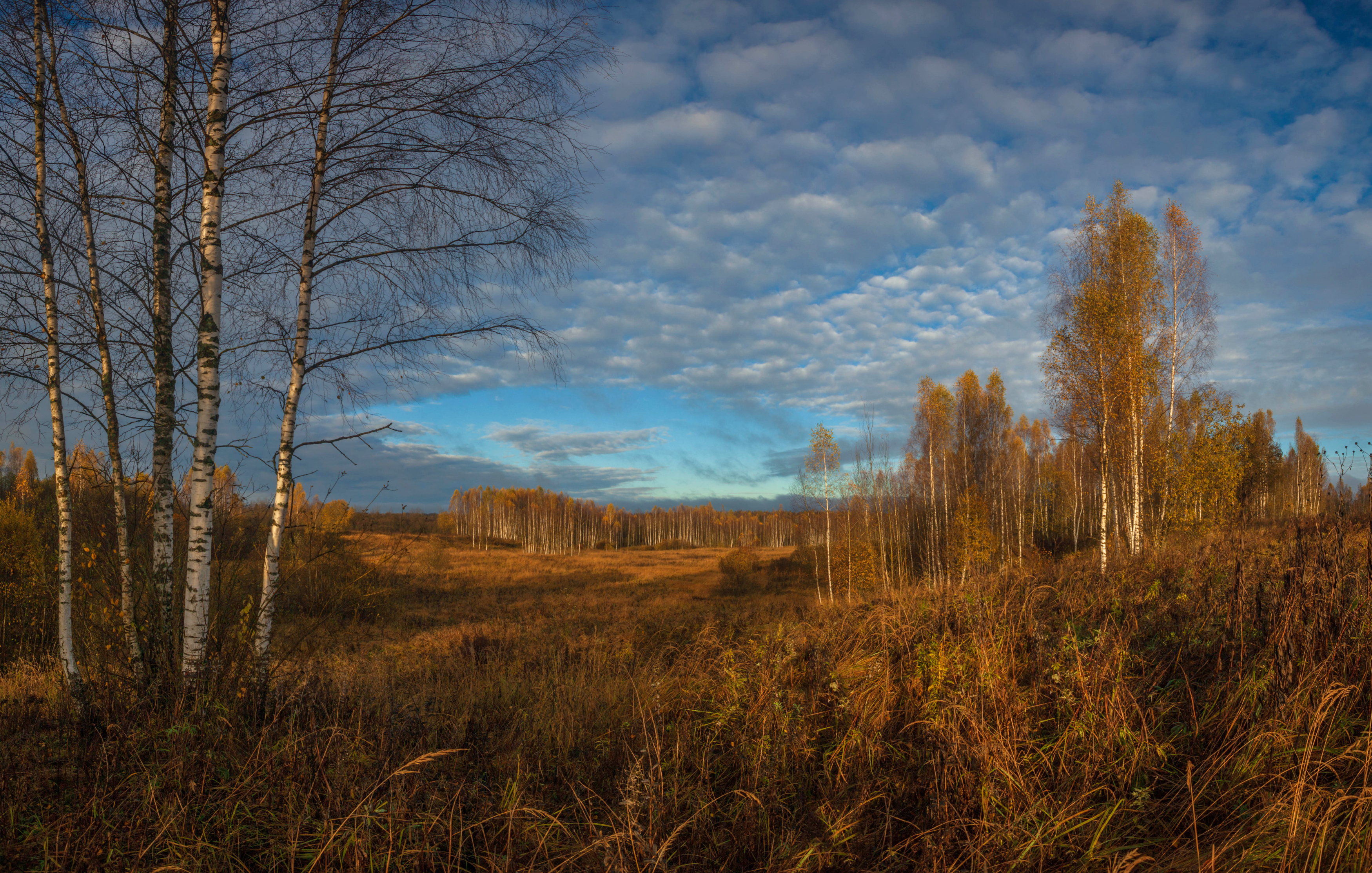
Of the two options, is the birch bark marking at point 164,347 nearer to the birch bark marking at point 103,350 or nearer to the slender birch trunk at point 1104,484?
the birch bark marking at point 103,350

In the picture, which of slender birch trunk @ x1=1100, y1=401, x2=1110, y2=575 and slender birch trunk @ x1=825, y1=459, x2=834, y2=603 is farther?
slender birch trunk @ x1=825, y1=459, x2=834, y2=603

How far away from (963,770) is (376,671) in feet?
21.0

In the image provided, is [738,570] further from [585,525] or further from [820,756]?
[585,525]

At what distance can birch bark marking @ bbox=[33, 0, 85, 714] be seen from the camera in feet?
15.8

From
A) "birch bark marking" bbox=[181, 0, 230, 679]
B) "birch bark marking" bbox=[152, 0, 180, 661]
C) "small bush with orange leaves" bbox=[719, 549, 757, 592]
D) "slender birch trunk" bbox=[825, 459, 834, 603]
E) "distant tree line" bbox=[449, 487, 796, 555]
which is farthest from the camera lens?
"distant tree line" bbox=[449, 487, 796, 555]

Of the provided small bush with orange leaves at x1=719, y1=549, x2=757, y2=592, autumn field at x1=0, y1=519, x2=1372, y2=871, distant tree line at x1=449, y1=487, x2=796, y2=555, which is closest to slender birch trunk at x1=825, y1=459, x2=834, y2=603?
small bush with orange leaves at x1=719, y1=549, x2=757, y2=592

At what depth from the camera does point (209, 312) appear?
422 centimetres

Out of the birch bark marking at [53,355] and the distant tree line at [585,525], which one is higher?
the birch bark marking at [53,355]

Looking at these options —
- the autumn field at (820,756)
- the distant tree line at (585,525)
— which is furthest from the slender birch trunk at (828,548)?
the distant tree line at (585,525)

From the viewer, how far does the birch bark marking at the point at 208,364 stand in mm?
4027

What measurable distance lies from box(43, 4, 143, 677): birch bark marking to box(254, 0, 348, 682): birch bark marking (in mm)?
1094

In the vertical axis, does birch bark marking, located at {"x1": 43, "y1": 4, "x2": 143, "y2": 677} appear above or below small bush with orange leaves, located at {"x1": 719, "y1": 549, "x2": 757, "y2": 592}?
above

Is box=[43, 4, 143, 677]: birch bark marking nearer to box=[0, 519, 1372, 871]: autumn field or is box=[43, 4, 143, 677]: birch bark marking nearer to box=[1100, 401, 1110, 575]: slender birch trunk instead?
box=[0, 519, 1372, 871]: autumn field

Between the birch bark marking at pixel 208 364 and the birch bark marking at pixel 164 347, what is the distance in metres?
0.44
